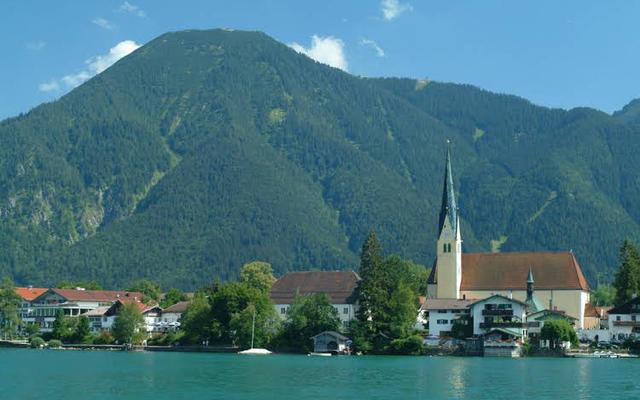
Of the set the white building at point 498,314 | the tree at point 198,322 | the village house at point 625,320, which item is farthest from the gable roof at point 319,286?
the village house at point 625,320

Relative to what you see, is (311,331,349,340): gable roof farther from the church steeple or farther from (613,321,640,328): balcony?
(613,321,640,328): balcony

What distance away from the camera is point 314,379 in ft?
242

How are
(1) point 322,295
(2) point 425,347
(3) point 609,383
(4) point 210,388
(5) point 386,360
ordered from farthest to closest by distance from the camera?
(1) point 322,295 < (2) point 425,347 < (5) point 386,360 < (3) point 609,383 < (4) point 210,388

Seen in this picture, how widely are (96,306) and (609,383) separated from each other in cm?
11387

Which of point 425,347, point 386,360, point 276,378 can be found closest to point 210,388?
point 276,378

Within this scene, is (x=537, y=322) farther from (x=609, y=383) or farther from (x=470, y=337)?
(x=609, y=383)

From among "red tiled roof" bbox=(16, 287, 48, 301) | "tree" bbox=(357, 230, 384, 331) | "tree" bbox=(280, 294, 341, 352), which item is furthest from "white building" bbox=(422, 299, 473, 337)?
"red tiled roof" bbox=(16, 287, 48, 301)

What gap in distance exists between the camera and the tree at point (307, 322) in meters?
122

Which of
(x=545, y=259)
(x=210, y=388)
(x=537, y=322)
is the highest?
(x=545, y=259)

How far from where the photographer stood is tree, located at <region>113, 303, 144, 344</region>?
5374 inches

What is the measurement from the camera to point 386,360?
10181cm

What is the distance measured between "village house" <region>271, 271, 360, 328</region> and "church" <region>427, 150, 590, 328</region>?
465 inches

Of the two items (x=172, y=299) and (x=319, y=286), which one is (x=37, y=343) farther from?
(x=319, y=286)

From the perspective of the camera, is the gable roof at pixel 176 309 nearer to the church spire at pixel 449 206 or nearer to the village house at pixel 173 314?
the village house at pixel 173 314
